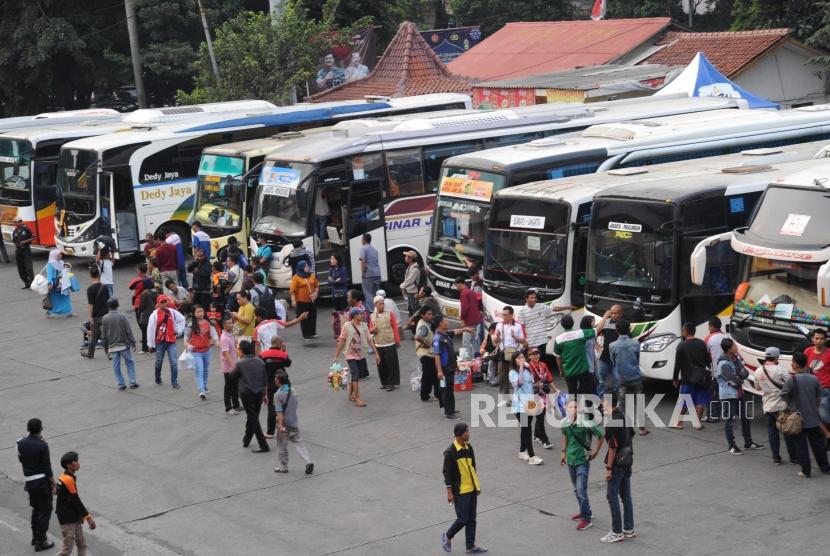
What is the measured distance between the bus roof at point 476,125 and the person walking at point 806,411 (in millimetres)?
11597

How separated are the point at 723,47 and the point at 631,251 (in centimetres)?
2147

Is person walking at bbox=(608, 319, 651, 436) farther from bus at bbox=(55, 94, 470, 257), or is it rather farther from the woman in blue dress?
bus at bbox=(55, 94, 470, 257)

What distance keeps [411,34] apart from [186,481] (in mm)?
27223

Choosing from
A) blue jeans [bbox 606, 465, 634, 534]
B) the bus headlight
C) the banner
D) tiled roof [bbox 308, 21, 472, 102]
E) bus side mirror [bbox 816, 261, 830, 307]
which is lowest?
blue jeans [bbox 606, 465, 634, 534]

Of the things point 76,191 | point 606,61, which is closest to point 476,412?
point 76,191

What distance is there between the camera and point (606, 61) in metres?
39.1

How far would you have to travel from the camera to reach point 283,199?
23469mm

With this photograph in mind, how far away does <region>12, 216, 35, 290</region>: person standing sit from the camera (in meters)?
27.0

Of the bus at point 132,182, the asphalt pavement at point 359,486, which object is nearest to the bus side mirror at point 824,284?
the asphalt pavement at point 359,486

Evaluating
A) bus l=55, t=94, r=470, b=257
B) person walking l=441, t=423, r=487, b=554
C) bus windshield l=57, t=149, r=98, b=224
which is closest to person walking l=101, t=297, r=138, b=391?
person walking l=441, t=423, r=487, b=554

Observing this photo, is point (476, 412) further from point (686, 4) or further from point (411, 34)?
point (686, 4)

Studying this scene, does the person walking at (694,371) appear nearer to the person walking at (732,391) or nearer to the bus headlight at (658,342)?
the person walking at (732,391)

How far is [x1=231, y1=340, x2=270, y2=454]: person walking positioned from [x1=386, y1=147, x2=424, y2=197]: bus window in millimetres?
8420

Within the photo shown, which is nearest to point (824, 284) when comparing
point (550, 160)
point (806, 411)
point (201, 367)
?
point (806, 411)
